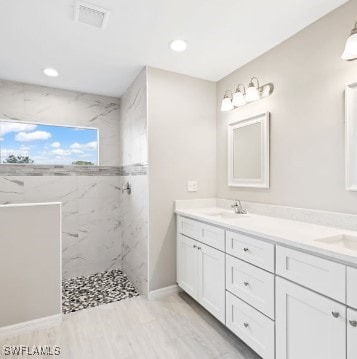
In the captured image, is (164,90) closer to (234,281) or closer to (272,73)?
(272,73)

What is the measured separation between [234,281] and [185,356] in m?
0.63

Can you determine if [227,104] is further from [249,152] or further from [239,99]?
[249,152]

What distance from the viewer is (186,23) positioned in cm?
180

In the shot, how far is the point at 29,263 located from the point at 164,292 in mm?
1334

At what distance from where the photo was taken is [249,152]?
7.85 ft

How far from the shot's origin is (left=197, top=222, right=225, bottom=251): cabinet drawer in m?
1.89

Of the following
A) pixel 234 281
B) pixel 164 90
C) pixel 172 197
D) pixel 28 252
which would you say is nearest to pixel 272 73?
pixel 164 90

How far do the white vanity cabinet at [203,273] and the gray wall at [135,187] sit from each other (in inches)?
15.6

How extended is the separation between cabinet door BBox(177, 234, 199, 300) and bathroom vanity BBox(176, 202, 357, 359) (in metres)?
0.04

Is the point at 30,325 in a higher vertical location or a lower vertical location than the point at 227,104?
lower

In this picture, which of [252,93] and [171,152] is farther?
[171,152]

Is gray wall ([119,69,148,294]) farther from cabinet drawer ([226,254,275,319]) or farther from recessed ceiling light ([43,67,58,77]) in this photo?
cabinet drawer ([226,254,275,319])

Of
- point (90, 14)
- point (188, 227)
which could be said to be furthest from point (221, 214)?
point (90, 14)

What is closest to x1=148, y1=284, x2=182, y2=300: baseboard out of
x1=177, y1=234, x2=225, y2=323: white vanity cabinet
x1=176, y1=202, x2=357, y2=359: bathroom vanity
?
x1=177, y1=234, x2=225, y2=323: white vanity cabinet
